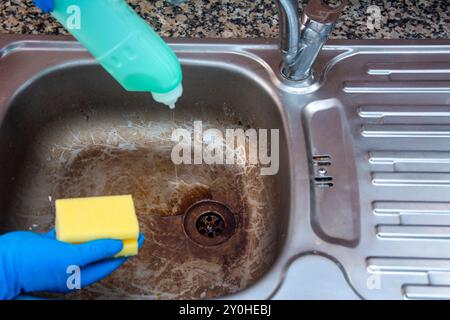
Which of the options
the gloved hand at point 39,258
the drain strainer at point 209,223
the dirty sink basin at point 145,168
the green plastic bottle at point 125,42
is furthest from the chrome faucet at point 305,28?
the gloved hand at point 39,258

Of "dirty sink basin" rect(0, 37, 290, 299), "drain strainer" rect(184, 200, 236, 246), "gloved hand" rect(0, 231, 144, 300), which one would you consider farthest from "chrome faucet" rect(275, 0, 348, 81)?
"gloved hand" rect(0, 231, 144, 300)

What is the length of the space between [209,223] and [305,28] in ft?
1.45

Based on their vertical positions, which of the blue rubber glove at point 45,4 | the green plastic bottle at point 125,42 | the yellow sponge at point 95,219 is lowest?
the yellow sponge at point 95,219

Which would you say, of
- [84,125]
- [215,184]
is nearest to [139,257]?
[215,184]

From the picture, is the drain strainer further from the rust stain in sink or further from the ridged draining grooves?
the ridged draining grooves

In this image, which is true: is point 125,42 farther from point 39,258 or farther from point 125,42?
point 39,258

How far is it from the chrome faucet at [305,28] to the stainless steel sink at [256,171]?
0.27 ft

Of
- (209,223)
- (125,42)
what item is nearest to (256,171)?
(209,223)

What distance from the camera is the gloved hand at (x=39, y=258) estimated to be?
801 millimetres

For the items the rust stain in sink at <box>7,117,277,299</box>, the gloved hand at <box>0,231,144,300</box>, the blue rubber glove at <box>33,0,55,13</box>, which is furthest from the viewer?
the rust stain in sink at <box>7,117,277,299</box>

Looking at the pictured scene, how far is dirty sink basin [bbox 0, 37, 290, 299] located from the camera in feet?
3.18

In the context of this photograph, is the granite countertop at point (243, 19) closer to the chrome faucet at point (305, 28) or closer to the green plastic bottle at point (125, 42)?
the chrome faucet at point (305, 28)

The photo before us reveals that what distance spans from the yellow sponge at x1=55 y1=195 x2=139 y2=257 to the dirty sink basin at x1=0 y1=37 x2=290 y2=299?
181 millimetres

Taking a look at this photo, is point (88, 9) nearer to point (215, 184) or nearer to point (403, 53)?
point (215, 184)
